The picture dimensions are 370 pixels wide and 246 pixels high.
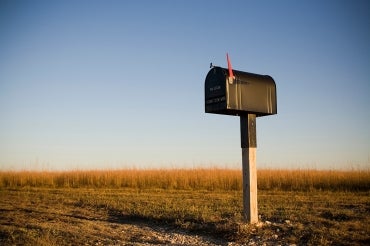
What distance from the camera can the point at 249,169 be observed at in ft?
22.4

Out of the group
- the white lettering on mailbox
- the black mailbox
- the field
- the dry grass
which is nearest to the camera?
the field

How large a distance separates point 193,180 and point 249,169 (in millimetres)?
12076

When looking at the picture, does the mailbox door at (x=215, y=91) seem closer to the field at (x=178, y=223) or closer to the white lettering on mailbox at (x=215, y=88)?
the white lettering on mailbox at (x=215, y=88)

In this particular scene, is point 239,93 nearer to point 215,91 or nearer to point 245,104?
point 245,104

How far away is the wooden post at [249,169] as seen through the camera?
6.80m

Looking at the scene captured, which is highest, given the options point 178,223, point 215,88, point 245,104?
point 215,88

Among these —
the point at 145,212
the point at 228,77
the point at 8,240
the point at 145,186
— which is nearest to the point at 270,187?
the point at 145,186

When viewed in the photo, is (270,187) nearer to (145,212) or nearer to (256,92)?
(145,212)

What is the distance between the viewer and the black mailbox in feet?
21.6

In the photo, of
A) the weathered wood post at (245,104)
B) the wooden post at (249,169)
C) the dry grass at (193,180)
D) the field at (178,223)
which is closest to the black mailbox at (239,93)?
the weathered wood post at (245,104)

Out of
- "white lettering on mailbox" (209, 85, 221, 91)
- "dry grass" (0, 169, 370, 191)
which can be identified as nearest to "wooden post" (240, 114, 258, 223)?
"white lettering on mailbox" (209, 85, 221, 91)

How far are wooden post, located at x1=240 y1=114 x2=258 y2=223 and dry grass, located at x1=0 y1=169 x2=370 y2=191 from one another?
964cm

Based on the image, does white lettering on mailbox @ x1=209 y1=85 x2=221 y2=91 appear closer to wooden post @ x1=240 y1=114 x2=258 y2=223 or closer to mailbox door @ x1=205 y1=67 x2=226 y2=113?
mailbox door @ x1=205 y1=67 x2=226 y2=113

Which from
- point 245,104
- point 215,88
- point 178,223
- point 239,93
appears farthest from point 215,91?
point 178,223
